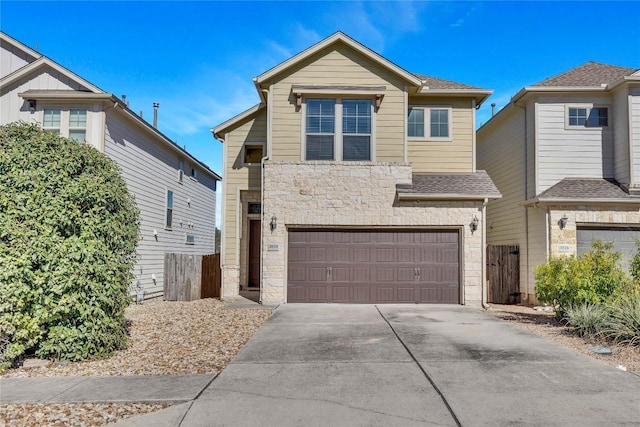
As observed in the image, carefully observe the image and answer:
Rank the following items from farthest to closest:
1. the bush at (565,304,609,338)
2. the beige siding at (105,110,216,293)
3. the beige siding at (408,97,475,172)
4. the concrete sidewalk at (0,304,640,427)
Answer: the beige siding at (408,97,475,172), the beige siding at (105,110,216,293), the bush at (565,304,609,338), the concrete sidewalk at (0,304,640,427)

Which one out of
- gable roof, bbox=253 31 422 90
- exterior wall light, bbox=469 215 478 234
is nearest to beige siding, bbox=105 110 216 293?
gable roof, bbox=253 31 422 90

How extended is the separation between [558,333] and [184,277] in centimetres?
1049

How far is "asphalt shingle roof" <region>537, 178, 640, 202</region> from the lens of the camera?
484 inches

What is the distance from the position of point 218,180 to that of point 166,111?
454 cm

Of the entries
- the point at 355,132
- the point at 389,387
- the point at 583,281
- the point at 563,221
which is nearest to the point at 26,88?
the point at 355,132

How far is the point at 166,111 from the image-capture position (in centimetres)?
2009

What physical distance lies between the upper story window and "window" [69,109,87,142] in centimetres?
611

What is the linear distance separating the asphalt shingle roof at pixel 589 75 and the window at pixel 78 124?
43.7ft

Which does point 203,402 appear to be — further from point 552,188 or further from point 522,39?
point 522,39

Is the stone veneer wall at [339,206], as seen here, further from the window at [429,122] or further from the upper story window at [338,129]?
the window at [429,122]

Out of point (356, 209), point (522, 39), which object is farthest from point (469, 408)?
point (522, 39)

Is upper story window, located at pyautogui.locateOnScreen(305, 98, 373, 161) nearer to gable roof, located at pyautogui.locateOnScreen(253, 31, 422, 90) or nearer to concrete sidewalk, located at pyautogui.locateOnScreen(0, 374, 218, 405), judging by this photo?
gable roof, located at pyautogui.locateOnScreen(253, 31, 422, 90)

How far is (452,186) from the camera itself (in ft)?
41.7

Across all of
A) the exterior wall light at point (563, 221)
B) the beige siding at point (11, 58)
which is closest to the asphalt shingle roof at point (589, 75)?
the exterior wall light at point (563, 221)
